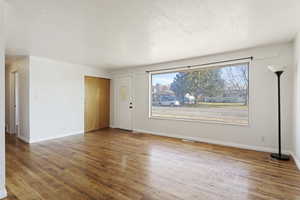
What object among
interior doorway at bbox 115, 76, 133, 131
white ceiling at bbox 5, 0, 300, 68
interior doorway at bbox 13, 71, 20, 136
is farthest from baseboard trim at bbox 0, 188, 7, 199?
interior doorway at bbox 115, 76, 133, 131

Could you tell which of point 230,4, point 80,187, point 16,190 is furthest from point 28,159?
point 230,4

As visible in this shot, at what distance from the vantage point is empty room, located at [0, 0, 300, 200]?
1.95 meters

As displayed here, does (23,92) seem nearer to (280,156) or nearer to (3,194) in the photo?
(3,194)

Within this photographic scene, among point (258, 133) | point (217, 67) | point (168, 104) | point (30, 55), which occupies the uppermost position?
point (30, 55)

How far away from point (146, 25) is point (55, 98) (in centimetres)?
352

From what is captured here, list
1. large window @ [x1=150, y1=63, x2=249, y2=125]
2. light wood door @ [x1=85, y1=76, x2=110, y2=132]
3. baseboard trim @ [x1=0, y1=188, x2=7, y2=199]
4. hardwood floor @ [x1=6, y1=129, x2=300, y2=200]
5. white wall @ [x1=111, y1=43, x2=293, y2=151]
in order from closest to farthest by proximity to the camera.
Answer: baseboard trim @ [x1=0, y1=188, x2=7, y2=199]
hardwood floor @ [x1=6, y1=129, x2=300, y2=200]
white wall @ [x1=111, y1=43, x2=293, y2=151]
large window @ [x1=150, y1=63, x2=249, y2=125]
light wood door @ [x1=85, y1=76, x2=110, y2=132]

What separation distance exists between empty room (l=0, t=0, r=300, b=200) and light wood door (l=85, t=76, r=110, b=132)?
0.04 m

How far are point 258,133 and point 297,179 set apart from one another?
129 cm

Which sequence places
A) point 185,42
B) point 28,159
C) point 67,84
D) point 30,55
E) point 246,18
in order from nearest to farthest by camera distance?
point 246,18 < point 28,159 < point 185,42 < point 30,55 < point 67,84

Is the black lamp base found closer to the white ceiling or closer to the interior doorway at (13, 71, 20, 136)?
the white ceiling

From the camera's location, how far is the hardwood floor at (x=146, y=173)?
73.9 inches

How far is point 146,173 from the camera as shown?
239cm

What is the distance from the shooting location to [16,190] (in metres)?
1.93

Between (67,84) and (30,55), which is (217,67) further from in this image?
(30,55)
